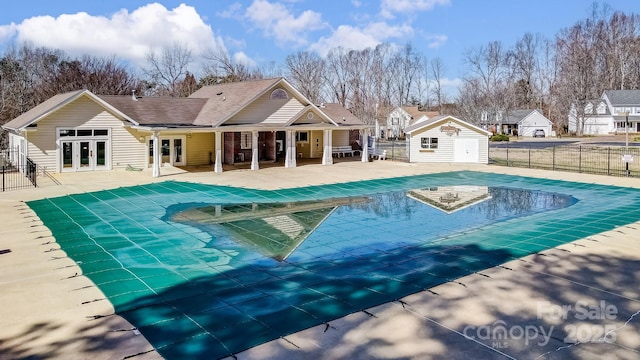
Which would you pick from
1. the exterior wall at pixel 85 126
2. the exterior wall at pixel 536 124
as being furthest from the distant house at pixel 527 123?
the exterior wall at pixel 85 126

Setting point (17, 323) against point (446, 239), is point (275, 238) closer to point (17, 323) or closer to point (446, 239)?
point (446, 239)

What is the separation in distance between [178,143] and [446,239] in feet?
61.3

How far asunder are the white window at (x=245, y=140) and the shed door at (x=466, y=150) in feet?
40.4

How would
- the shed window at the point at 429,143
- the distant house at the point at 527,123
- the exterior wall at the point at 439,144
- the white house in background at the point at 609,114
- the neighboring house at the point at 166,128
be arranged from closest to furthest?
the neighboring house at the point at 166,128
the exterior wall at the point at 439,144
the shed window at the point at 429,143
the white house in background at the point at 609,114
the distant house at the point at 527,123

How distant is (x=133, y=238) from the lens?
1178cm

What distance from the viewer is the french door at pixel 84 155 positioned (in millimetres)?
23812

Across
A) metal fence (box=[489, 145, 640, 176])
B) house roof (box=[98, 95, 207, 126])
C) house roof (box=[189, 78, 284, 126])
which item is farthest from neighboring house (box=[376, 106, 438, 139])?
house roof (box=[98, 95, 207, 126])

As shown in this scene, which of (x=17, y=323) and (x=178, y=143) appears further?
(x=178, y=143)

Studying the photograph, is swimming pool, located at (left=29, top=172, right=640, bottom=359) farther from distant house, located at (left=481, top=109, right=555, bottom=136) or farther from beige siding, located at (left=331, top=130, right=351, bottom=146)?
distant house, located at (left=481, top=109, right=555, bottom=136)

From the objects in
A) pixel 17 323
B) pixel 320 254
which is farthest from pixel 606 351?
pixel 17 323

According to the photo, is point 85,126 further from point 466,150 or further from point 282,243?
point 466,150

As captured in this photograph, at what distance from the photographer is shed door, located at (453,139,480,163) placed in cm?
3019

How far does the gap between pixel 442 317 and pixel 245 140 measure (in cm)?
2276

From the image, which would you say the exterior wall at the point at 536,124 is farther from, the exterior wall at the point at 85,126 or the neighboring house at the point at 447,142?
the exterior wall at the point at 85,126
